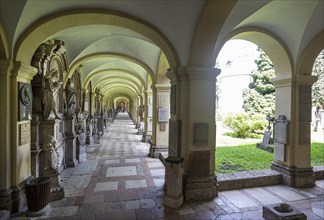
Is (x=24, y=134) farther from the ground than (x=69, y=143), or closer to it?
farther from the ground

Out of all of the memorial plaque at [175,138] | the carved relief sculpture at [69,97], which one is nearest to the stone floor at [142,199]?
the memorial plaque at [175,138]

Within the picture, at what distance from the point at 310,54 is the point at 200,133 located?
3613mm

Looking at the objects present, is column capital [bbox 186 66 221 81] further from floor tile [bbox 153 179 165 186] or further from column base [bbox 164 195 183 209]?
floor tile [bbox 153 179 165 186]

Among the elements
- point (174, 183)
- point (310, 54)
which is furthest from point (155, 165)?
point (310, 54)

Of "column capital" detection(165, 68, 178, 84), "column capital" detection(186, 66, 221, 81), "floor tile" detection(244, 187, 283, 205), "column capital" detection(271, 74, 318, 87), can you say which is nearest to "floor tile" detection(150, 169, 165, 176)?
"floor tile" detection(244, 187, 283, 205)

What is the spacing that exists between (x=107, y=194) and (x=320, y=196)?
5123mm

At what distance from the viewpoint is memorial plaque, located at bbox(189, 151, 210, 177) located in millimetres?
4691

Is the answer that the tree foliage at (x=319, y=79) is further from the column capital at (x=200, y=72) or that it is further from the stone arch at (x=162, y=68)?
the column capital at (x=200, y=72)

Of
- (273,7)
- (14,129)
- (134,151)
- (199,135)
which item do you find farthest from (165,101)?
(14,129)

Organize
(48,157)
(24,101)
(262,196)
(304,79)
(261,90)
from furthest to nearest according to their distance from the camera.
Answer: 1. (261,90)
2. (304,79)
3. (262,196)
4. (48,157)
5. (24,101)

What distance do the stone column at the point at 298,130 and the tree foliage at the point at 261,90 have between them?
34.7ft

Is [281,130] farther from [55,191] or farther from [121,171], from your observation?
[55,191]

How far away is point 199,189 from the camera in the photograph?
15.3 feet

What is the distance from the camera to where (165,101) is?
28.4ft
